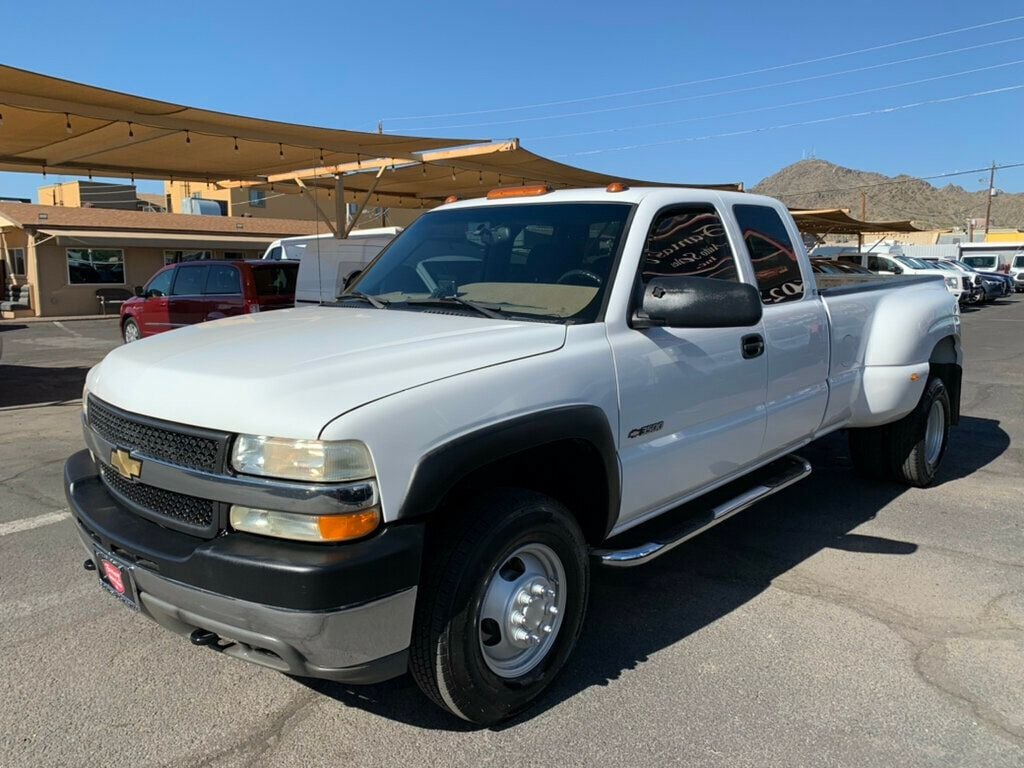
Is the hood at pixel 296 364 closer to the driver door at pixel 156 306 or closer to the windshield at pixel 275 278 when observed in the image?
the windshield at pixel 275 278

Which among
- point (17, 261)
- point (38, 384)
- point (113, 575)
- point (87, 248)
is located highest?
point (87, 248)

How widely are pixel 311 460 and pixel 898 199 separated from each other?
152688 mm

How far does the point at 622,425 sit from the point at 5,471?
18.1ft

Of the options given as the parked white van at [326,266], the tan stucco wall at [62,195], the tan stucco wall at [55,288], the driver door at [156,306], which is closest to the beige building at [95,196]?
the tan stucco wall at [62,195]

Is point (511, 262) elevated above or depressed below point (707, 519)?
above

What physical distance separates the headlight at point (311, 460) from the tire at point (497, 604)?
0.46 metres

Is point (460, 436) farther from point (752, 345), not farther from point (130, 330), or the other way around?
point (130, 330)

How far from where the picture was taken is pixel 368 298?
394 centimetres

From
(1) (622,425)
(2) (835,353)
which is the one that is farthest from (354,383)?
(2) (835,353)

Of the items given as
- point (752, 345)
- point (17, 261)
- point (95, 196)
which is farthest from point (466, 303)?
point (95, 196)

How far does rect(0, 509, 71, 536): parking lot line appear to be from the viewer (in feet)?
16.0

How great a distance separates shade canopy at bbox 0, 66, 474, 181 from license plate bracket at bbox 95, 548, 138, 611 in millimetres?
7523

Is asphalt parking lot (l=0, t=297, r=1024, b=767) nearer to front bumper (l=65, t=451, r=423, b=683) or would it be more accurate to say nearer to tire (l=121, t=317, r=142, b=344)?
front bumper (l=65, t=451, r=423, b=683)

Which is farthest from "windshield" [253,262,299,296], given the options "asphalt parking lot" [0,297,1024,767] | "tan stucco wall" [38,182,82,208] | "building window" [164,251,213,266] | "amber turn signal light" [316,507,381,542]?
"tan stucco wall" [38,182,82,208]
